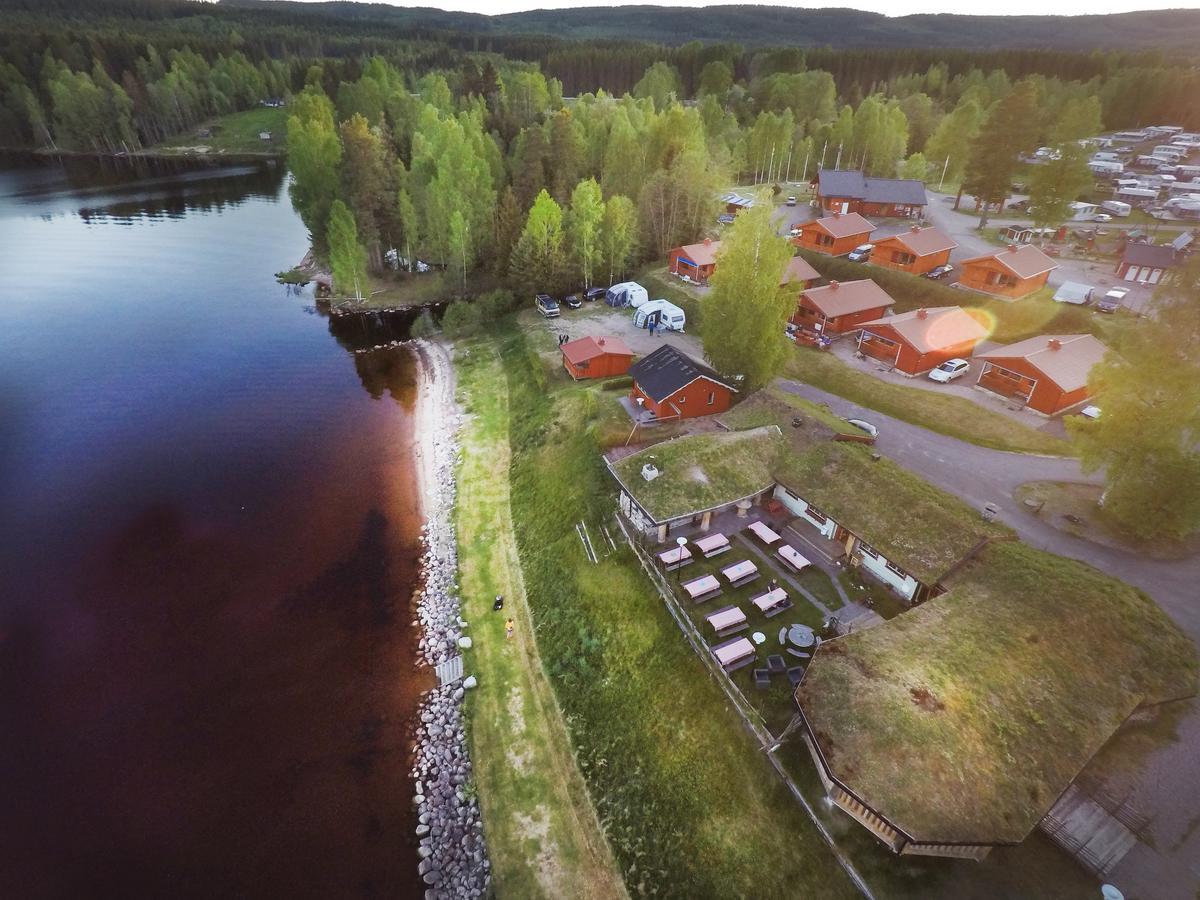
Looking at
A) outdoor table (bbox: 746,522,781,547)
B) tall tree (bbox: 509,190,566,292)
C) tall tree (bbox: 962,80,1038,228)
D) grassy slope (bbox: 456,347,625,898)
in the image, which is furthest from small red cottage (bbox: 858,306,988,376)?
tall tree (bbox: 962,80,1038,228)

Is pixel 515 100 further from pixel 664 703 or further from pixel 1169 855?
pixel 1169 855

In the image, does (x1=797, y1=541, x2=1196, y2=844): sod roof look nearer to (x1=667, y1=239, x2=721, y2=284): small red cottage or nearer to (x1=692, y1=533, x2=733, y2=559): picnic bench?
(x1=692, y1=533, x2=733, y2=559): picnic bench

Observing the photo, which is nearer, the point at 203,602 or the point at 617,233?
the point at 203,602

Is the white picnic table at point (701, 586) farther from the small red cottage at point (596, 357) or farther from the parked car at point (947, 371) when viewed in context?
the parked car at point (947, 371)

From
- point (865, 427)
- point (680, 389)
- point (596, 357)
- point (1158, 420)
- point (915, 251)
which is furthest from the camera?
point (915, 251)

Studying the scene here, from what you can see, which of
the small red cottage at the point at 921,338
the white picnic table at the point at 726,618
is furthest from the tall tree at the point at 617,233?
the white picnic table at the point at 726,618

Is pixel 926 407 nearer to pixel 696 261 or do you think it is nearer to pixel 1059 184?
pixel 696 261

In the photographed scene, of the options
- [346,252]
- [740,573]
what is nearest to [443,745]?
[740,573]
